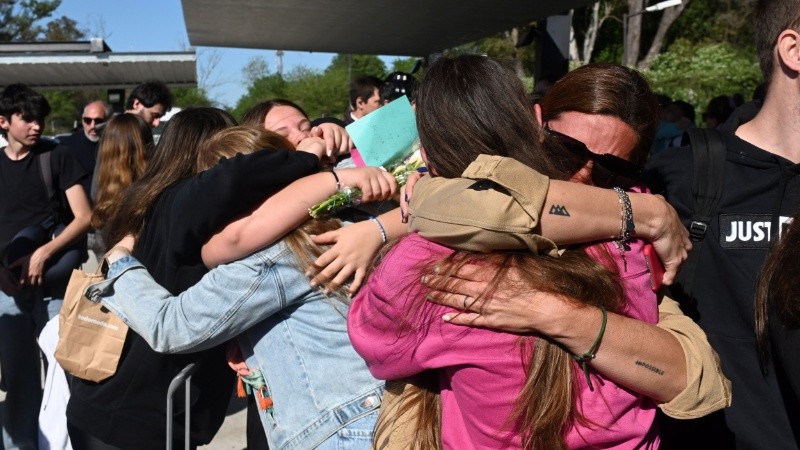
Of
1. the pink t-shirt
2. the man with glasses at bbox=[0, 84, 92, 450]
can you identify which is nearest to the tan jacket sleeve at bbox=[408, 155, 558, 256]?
the pink t-shirt

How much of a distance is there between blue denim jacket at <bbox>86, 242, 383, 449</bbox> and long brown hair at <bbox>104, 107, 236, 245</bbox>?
20.8 inches

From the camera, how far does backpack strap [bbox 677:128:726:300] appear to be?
195 cm

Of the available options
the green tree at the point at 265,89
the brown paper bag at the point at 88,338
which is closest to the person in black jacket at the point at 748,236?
the brown paper bag at the point at 88,338

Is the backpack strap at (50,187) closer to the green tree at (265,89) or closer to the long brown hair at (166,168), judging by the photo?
the long brown hair at (166,168)

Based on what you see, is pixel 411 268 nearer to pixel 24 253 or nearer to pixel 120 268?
pixel 120 268

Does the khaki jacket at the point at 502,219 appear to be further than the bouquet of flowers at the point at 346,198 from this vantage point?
No

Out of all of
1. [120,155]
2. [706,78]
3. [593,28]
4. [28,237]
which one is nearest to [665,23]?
[593,28]

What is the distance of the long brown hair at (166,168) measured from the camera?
2484mm

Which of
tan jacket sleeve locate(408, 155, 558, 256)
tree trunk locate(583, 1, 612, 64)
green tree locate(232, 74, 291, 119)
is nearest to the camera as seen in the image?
tan jacket sleeve locate(408, 155, 558, 256)

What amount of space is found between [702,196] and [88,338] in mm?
1991

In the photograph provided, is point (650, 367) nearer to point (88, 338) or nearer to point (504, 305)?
point (504, 305)

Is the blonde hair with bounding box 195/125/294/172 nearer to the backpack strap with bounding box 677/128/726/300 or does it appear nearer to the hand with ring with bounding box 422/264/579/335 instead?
the hand with ring with bounding box 422/264/579/335

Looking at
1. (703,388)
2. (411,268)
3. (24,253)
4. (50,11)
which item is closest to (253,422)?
(411,268)

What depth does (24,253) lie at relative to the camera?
4500 millimetres
